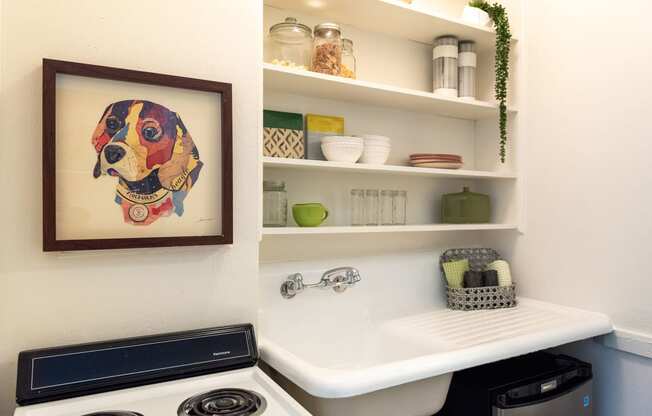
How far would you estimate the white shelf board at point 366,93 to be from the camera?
5.17 feet

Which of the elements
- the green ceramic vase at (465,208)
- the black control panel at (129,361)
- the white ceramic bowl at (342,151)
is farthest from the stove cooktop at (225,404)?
the green ceramic vase at (465,208)

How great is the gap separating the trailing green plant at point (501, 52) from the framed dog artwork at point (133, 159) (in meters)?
1.26

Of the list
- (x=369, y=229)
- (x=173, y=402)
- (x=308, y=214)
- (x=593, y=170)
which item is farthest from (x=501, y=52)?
(x=173, y=402)

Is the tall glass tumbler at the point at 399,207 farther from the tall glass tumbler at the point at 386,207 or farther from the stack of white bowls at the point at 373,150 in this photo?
the stack of white bowls at the point at 373,150

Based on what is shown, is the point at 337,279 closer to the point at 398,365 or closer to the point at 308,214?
the point at 308,214

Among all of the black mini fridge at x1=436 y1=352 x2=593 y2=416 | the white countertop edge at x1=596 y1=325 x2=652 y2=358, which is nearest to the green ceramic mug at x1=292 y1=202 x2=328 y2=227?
the black mini fridge at x1=436 y1=352 x2=593 y2=416

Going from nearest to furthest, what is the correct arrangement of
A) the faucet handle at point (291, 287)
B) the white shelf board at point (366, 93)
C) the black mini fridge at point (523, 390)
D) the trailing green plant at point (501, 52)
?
the black mini fridge at point (523, 390)
the white shelf board at point (366, 93)
the faucet handle at point (291, 287)
the trailing green plant at point (501, 52)

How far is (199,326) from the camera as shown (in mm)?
1274

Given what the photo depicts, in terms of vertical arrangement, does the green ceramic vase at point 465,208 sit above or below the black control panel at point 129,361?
above

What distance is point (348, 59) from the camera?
1.77m

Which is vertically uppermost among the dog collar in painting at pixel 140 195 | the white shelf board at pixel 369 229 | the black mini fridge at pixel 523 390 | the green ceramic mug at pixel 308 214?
the dog collar in painting at pixel 140 195

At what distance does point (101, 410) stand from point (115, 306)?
253 millimetres

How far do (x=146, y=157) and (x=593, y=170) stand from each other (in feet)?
5.33

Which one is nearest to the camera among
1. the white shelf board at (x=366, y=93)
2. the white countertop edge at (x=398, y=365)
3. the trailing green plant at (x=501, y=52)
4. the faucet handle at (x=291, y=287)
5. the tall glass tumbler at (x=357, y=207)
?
the white countertop edge at (x=398, y=365)
